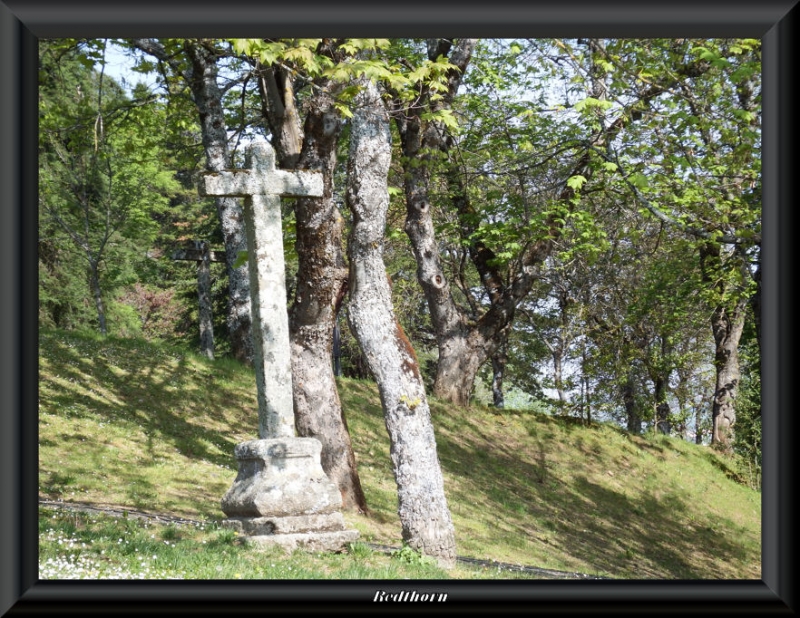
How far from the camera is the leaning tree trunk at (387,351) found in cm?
1025

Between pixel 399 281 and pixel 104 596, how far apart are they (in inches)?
937

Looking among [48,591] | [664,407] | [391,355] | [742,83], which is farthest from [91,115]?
[664,407]

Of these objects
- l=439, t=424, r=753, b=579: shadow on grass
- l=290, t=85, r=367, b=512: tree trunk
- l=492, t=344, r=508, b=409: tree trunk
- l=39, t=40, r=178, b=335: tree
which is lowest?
l=439, t=424, r=753, b=579: shadow on grass

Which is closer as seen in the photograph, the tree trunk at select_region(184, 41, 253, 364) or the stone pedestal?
the stone pedestal

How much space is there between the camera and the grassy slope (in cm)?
1286

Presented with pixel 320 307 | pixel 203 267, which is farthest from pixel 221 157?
pixel 320 307

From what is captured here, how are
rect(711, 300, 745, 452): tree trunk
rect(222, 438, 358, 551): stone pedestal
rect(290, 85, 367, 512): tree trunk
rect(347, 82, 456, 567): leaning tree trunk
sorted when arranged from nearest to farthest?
rect(222, 438, 358, 551): stone pedestal < rect(347, 82, 456, 567): leaning tree trunk < rect(290, 85, 367, 512): tree trunk < rect(711, 300, 745, 452): tree trunk

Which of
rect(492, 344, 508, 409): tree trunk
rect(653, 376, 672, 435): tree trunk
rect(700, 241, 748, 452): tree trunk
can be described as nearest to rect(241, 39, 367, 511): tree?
rect(700, 241, 748, 452): tree trunk

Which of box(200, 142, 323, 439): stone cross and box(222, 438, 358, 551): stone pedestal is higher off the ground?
box(200, 142, 323, 439): stone cross

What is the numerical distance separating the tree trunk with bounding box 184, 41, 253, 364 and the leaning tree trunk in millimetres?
5626

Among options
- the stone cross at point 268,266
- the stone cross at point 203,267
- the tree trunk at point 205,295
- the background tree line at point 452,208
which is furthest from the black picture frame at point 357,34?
the tree trunk at point 205,295

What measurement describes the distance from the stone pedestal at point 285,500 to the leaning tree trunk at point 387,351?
1.91m

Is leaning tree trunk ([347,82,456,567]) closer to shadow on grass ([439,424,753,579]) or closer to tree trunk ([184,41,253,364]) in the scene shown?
shadow on grass ([439,424,753,579])

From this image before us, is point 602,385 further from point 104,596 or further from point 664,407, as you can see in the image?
point 104,596
